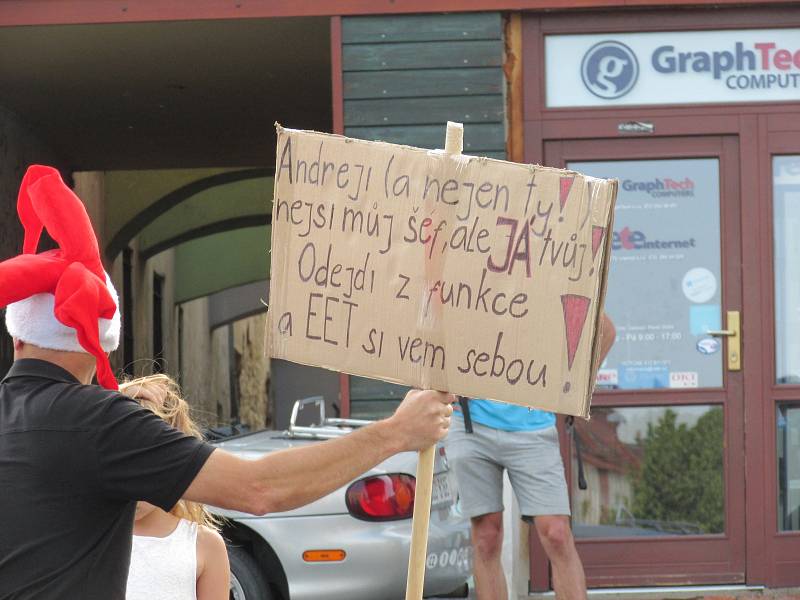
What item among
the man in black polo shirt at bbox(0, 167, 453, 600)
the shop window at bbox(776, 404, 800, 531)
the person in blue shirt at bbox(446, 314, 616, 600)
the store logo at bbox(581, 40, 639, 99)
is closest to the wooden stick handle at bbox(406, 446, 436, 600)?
the man in black polo shirt at bbox(0, 167, 453, 600)

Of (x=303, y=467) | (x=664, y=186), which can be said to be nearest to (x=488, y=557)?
(x=664, y=186)

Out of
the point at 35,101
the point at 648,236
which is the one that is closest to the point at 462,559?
the point at 648,236

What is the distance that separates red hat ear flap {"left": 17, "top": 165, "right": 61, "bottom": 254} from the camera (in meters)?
2.75

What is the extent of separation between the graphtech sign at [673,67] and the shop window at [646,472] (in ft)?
5.73

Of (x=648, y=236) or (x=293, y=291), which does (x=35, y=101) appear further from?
(x=293, y=291)

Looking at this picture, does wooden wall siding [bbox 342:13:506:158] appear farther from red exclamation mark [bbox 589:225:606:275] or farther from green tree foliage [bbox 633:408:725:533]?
red exclamation mark [bbox 589:225:606:275]

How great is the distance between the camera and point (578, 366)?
10.6ft

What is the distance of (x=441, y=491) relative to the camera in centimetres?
672

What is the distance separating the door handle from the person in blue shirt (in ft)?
5.76

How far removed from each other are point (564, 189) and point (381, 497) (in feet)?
10.5

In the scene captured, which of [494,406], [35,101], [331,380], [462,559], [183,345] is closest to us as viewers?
[494,406]

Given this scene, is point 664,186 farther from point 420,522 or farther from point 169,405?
point 420,522

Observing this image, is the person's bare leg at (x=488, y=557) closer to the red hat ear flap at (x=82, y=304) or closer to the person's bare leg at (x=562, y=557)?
the person's bare leg at (x=562, y=557)

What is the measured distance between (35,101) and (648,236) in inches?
226
